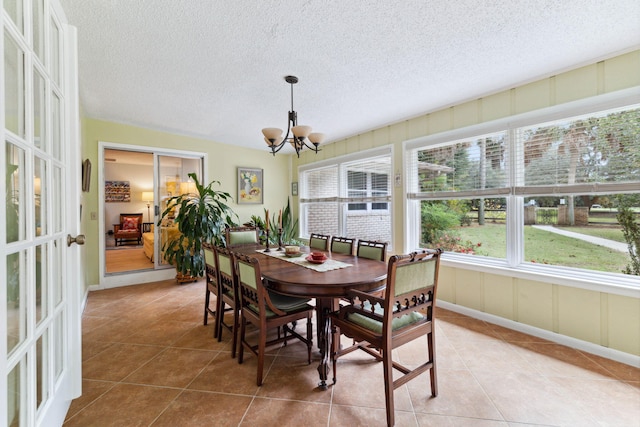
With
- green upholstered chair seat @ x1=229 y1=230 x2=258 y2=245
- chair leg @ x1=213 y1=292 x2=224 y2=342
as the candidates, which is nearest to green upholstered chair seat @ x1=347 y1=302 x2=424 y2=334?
chair leg @ x1=213 y1=292 x2=224 y2=342

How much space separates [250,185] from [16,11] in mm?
4305

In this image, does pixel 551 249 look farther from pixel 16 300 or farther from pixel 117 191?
pixel 117 191

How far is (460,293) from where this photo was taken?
3088 mm

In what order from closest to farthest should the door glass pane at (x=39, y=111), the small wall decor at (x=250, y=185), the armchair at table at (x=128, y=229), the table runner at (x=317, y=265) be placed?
the door glass pane at (x=39, y=111) → the table runner at (x=317, y=265) → the small wall decor at (x=250, y=185) → the armchair at table at (x=128, y=229)

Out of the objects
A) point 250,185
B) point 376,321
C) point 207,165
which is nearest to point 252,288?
point 376,321

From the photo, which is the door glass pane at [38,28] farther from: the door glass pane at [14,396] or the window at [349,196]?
the window at [349,196]

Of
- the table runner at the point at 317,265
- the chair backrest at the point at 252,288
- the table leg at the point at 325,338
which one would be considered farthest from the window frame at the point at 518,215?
the chair backrest at the point at 252,288

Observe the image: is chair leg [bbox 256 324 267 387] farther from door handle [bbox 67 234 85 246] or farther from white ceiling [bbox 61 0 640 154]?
white ceiling [bbox 61 0 640 154]

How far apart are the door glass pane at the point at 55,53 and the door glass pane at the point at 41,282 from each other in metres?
0.87

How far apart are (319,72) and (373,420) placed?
2.60m

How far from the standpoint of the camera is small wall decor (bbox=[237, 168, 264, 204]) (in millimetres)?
5145

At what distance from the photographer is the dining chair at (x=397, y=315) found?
1.48m

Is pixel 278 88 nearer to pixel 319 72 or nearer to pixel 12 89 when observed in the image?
pixel 319 72

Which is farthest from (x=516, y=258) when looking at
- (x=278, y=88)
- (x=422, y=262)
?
(x=278, y=88)
